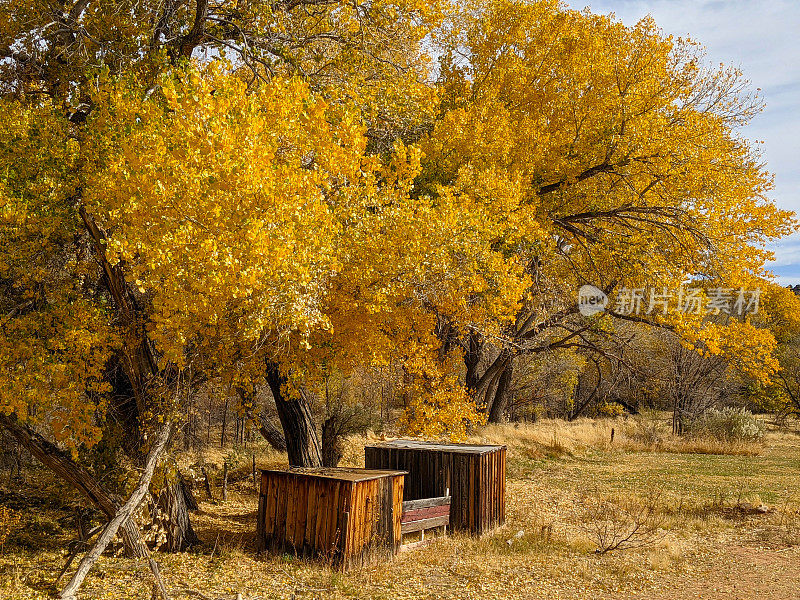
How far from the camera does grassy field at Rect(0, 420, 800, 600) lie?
7473 millimetres

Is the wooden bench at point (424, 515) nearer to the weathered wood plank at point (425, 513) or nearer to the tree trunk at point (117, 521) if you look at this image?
the weathered wood plank at point (425, 513)

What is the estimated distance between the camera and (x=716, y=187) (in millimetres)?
12922

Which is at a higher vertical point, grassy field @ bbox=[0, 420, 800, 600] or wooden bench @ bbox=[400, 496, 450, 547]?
wooden bench @ bbox=[400, 496, 450, 547]

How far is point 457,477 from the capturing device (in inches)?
411

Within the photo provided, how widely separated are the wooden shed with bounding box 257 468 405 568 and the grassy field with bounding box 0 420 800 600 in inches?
9.2

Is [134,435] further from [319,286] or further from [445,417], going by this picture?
[445,417]

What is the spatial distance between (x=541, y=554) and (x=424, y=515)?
1.84 metres

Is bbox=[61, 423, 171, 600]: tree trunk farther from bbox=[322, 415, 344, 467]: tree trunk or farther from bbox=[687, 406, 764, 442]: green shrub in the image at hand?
bbox=[687, 406, 764, 442]: green shrub

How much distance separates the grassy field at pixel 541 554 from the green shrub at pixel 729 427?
7.33 metres

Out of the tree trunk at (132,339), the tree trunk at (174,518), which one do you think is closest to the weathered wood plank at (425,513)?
the tree trunk at (174,518)

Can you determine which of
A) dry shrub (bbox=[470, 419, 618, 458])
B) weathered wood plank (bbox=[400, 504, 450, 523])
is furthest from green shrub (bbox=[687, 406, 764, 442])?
weathered wood plank (bbox=[400, 504, 450, 523])

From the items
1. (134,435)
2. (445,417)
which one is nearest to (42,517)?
(134,435)

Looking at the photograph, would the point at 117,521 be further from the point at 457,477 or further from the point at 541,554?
the point at 541,554

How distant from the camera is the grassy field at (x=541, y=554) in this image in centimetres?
747
